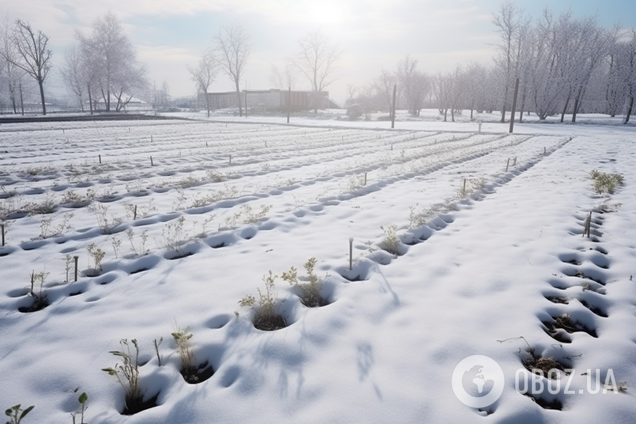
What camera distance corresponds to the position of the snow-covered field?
7.54 feet

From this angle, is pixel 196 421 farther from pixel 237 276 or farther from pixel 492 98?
pixel 492 98

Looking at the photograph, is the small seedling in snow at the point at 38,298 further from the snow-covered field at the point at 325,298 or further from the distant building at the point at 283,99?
the distant building at the point at 283,99

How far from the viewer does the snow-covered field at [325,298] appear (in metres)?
2.30

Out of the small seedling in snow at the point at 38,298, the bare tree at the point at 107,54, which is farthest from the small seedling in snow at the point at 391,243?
the bare tree at the point at 107,54

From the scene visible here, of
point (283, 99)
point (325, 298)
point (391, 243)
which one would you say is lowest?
point (325, 298)

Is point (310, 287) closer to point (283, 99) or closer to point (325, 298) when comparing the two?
point (325, 298)

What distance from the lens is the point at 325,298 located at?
11.8 ft

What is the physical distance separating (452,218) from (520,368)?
3840 millimetres

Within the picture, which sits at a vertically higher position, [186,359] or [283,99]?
Result: [283,99]

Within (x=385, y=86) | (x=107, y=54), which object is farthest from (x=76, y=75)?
(x=385, y=86)

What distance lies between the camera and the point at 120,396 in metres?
2.31

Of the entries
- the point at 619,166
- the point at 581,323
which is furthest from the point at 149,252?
the point at 619,166

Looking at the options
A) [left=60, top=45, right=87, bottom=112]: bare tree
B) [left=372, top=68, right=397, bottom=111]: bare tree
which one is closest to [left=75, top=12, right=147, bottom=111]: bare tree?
[left=60, top=45, right=87, bottom=112]: bare tree

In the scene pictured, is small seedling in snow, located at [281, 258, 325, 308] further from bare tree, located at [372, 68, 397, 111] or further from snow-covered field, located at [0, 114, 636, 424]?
bare tree, located at [372, 68, 397, 111]
